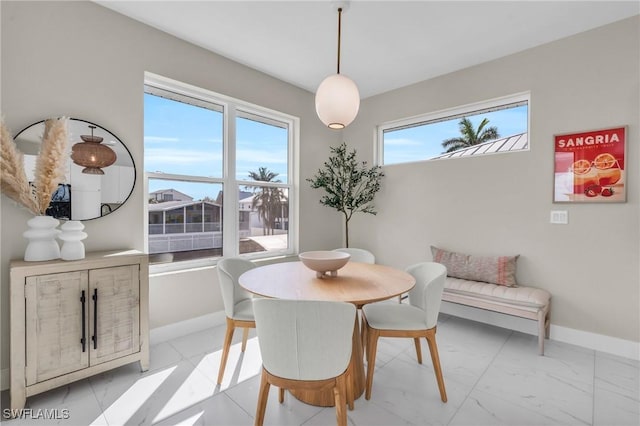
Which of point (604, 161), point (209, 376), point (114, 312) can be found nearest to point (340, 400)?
point (209, 376)

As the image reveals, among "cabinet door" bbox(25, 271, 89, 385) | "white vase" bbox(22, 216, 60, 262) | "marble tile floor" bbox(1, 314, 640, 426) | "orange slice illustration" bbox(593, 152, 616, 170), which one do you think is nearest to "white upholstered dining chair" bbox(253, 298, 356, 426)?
"marble tile floor" bbox(1, 314, 640, 426)

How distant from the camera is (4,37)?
6.61 ft

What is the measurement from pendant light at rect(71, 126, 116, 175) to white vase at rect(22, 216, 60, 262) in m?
0.52

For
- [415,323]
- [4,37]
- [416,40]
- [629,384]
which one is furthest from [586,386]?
[4,37]

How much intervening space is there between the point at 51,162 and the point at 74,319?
→ 106cm

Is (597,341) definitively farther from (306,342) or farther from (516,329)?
(306,342)

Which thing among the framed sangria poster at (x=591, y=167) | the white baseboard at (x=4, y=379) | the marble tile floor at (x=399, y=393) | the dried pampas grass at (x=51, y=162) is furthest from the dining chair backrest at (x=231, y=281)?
the framed sangria poster at (x=591, y=167)

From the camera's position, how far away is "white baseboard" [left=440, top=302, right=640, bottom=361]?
2527 mm

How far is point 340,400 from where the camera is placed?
1.46 meters

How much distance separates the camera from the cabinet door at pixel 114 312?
2.04 meters

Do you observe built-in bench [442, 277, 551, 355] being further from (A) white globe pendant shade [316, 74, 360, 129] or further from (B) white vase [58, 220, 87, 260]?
(B) white vase [58, 220, 87, 260]

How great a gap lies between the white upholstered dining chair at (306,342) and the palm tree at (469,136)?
294 centimetres

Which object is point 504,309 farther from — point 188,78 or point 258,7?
point 188,78

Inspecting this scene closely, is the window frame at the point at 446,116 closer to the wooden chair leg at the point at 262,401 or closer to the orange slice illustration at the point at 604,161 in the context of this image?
the orange slice illustration at the point at 604,161
